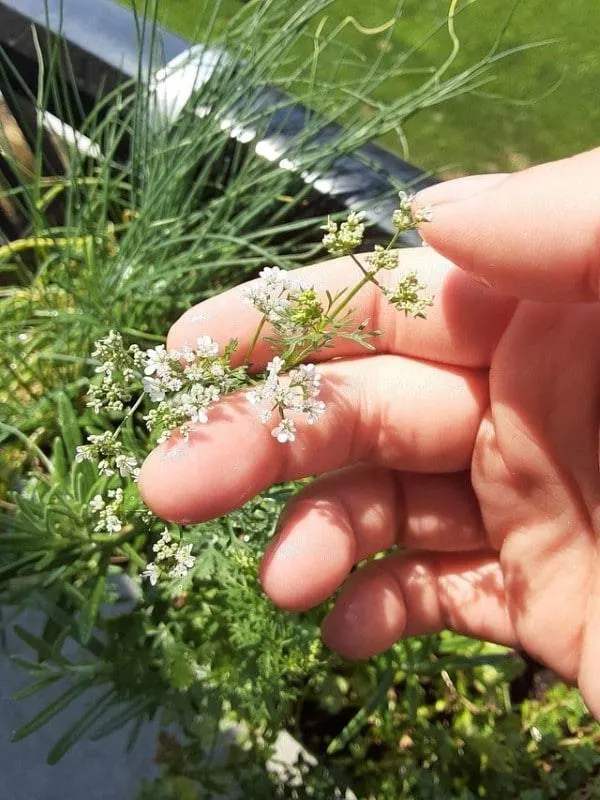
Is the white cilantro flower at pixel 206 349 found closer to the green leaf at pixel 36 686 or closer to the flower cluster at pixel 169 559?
the flower cluster at pixel 169 559

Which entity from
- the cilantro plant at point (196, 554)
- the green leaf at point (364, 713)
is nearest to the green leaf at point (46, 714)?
the cilantro plant at point (196, 554)

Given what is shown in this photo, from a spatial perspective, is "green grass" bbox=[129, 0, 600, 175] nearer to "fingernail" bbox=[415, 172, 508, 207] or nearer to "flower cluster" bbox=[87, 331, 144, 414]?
"fingernail" bbox=[415, 172, 508, 207]

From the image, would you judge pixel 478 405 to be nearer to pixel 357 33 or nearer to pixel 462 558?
pixel 462 558

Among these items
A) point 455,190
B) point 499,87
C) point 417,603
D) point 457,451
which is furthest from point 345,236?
point 499,87

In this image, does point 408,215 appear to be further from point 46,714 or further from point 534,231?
point 46,714

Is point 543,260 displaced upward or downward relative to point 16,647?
upward

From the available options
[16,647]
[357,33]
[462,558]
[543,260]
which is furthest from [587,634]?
[357,33]
